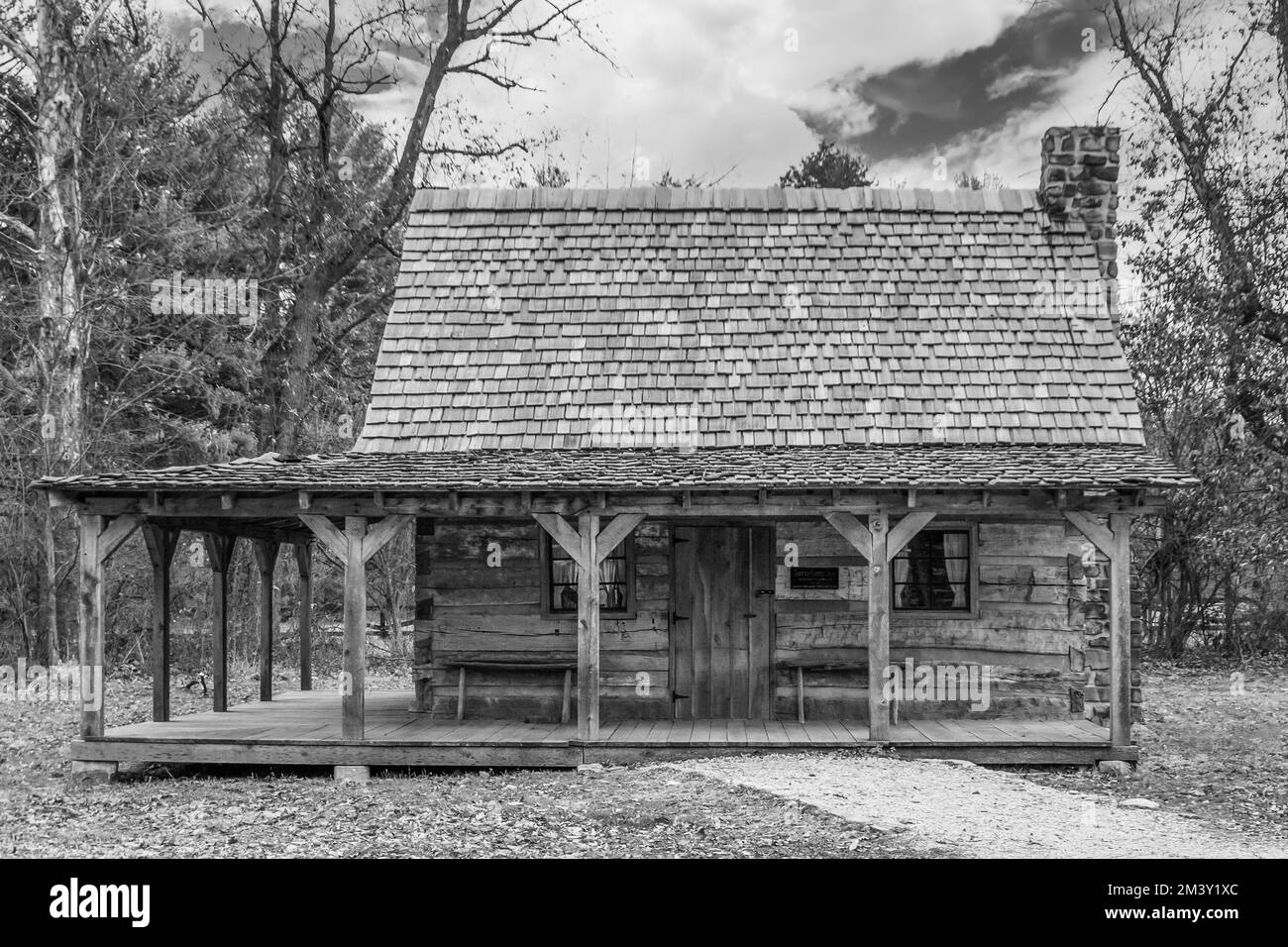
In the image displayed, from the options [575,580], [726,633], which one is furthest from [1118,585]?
[575,580]

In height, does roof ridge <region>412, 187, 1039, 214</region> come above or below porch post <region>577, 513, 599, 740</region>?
above

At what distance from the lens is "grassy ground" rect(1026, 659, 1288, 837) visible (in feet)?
32.2

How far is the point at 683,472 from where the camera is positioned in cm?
1113

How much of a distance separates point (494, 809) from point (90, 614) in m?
4.87

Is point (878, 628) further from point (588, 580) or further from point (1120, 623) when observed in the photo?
point (588, 580)

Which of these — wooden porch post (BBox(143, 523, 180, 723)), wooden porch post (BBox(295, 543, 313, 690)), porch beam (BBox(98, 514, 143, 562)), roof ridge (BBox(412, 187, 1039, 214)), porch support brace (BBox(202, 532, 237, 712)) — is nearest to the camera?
porch beam (BBox(98, 514, 143, 562))

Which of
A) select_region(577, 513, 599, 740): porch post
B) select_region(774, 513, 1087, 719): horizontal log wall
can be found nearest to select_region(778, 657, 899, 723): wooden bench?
select_region(774, 513, 1087, 719): horizontal log wall

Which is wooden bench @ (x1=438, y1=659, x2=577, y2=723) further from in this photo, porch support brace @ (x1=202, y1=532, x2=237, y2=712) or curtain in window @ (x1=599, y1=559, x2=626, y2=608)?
porch support brace @ (x1=202, y1=532, x2=237, y2=712)

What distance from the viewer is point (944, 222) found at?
51.2ft

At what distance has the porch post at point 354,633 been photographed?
1102 centimetres

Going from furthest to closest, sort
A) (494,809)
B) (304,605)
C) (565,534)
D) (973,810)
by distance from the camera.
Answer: (304,605), (565,534), (494,809), (973,810)
